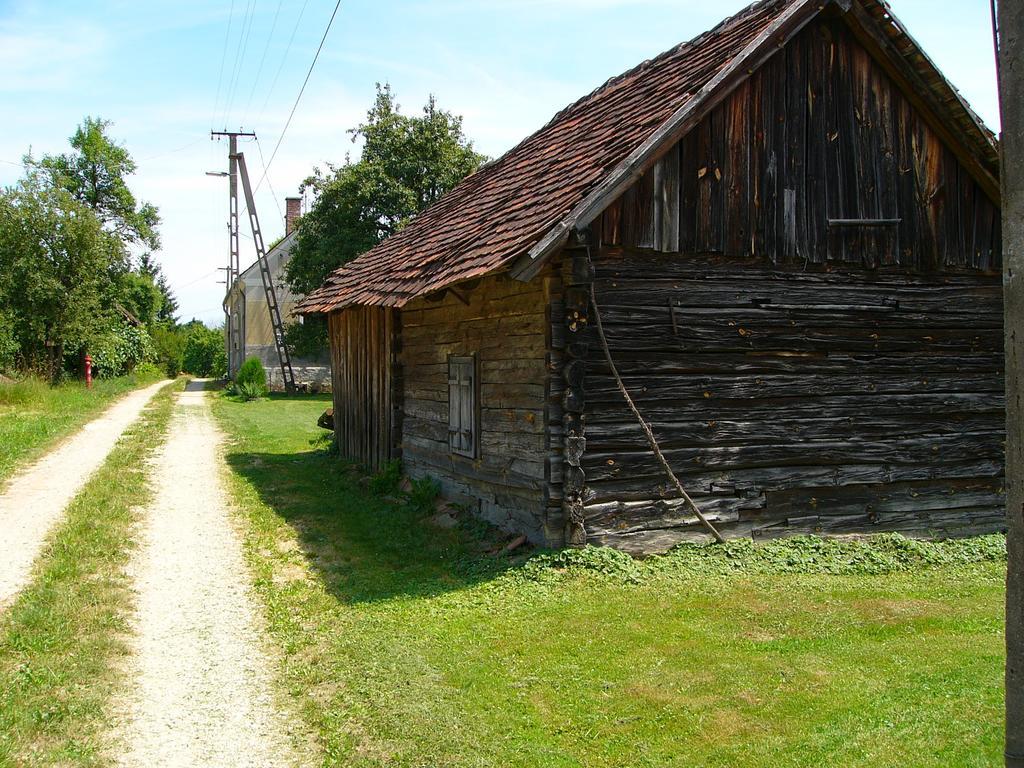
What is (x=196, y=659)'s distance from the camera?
247 inches

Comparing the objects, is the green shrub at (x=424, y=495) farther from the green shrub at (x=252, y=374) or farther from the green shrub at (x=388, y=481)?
the green shrub at (x=252, y=374)

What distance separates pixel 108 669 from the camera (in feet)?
19.6

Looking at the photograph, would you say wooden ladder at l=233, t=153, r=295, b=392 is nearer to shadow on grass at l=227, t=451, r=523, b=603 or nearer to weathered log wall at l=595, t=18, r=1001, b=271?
shadow on grass at l=227, t=451, r=523, b=603

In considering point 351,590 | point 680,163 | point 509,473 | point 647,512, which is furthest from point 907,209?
point 351,590

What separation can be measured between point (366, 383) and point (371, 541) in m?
Answer: 5.06

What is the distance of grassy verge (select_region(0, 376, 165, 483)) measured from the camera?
16.1m

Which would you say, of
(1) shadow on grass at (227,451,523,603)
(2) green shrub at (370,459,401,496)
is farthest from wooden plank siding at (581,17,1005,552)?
(2) green shrub at (370,459,401,496)

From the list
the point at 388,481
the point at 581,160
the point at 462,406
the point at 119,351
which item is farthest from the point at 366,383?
the point at 119,351

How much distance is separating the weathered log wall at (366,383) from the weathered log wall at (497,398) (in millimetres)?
833

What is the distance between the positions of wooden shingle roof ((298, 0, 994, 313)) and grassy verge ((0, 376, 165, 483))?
23.2 feet

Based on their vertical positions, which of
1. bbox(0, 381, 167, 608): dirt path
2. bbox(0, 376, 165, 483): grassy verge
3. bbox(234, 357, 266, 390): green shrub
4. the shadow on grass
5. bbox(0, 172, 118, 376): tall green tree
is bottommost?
the shadow on grass

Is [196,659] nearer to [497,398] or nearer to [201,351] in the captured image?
[497,398]

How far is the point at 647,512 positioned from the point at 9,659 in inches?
219

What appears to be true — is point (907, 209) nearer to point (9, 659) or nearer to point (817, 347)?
point (817, 347)
